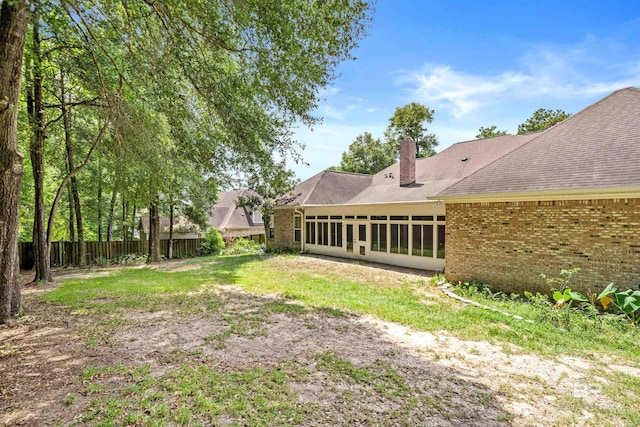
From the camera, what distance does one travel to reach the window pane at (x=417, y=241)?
41.1 ft

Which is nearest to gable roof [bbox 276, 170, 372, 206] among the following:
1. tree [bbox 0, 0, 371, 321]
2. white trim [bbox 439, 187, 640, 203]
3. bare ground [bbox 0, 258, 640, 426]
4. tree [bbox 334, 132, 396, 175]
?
white trim [bbox 439, 187, 640, 203]

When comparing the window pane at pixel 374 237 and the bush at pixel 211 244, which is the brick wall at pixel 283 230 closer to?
the bush at pixel 211 244

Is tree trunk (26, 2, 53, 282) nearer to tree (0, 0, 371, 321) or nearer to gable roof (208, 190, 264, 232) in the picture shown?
tree (0, 0, 371, 321)

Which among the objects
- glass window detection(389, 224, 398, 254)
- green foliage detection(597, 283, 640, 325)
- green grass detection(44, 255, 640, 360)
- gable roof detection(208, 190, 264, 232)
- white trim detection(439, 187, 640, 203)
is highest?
white trim detection(439, 187, 640, 203)

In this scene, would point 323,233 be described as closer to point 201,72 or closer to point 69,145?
point 69,145

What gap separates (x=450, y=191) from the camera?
31.2 feet

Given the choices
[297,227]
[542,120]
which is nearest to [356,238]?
[297,227]

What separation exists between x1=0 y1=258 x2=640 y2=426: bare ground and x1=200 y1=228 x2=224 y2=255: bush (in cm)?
1458

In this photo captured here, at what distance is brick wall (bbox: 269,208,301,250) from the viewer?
1952cm

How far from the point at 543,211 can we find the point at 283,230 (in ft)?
47.6

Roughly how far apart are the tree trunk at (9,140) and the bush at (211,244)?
15381mm

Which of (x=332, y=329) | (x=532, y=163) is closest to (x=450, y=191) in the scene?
(x=532, y=163)

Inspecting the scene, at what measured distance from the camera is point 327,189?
1853 cm

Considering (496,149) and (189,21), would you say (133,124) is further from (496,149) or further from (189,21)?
(496,149)
